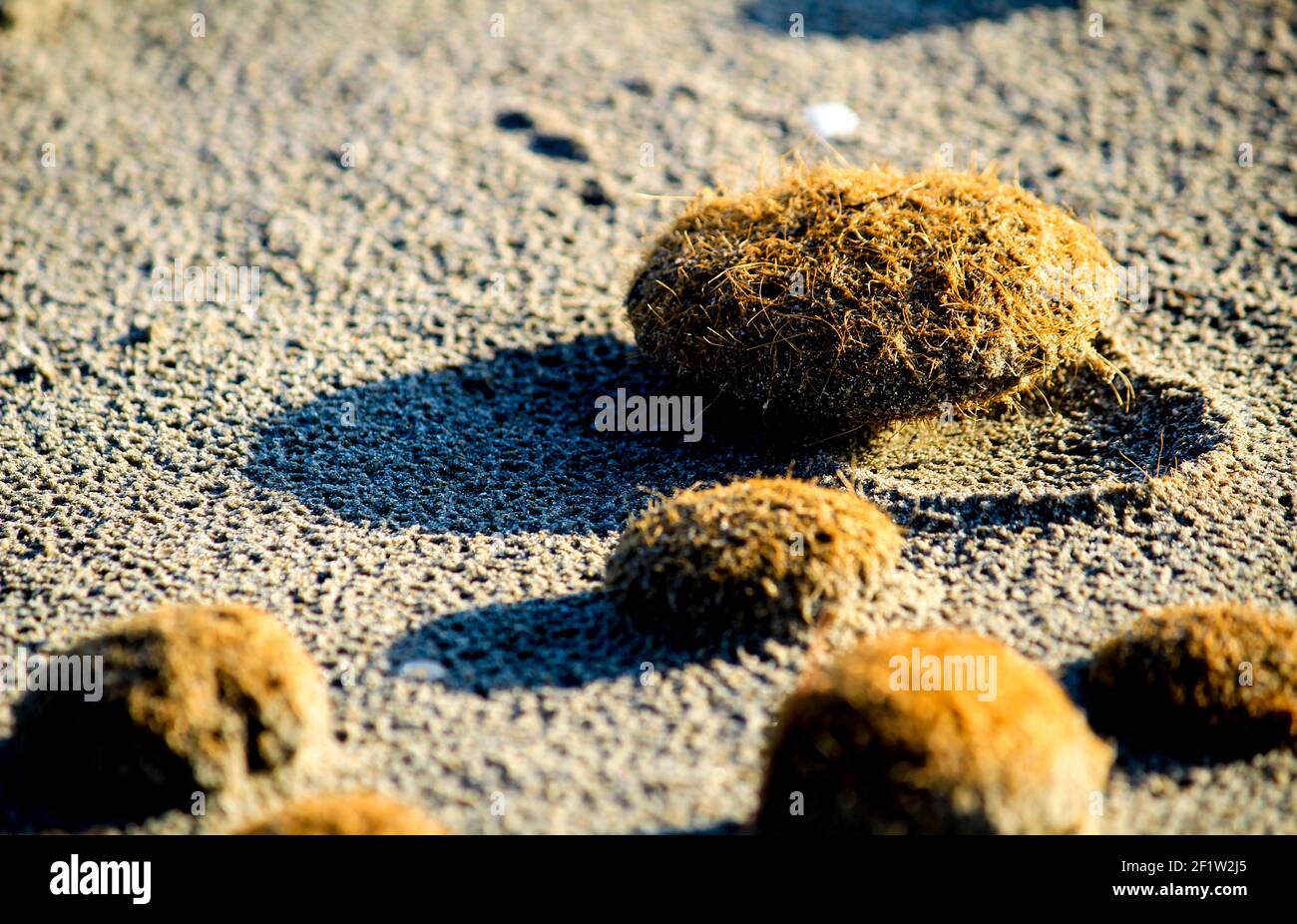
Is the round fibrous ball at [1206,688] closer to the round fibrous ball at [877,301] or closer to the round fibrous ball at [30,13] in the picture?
the round fibrous ball at [877,301]

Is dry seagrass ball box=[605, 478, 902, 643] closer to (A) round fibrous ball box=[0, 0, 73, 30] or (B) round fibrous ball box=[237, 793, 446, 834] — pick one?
(B) round fibrous ball box=[237, 793, 446, 834]

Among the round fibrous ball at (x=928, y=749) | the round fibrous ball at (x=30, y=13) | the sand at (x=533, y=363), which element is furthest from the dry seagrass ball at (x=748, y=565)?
the round fibrous ball at (x=30, y=13)

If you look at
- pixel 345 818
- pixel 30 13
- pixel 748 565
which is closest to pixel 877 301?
pixel 748 565

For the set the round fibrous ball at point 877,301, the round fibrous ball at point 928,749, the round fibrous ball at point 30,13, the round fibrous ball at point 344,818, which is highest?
the round fibrous ball at point 30,13

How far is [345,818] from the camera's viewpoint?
7.94ft

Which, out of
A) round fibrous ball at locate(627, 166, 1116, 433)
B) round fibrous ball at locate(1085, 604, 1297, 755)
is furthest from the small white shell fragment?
round fibrous ball at locate(1085, 604, 1297, 755)

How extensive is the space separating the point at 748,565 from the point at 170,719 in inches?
57.7

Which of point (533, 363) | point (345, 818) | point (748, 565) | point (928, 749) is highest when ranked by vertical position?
point (533, 363)

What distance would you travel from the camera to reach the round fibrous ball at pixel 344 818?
7.94 feet

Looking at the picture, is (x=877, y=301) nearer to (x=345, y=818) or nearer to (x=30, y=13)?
(x=345, y=818)

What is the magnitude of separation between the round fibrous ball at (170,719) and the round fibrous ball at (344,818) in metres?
0.24

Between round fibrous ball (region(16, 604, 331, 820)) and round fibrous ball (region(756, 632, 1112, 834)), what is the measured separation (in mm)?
1163

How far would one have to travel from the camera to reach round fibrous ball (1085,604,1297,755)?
2846 mm
